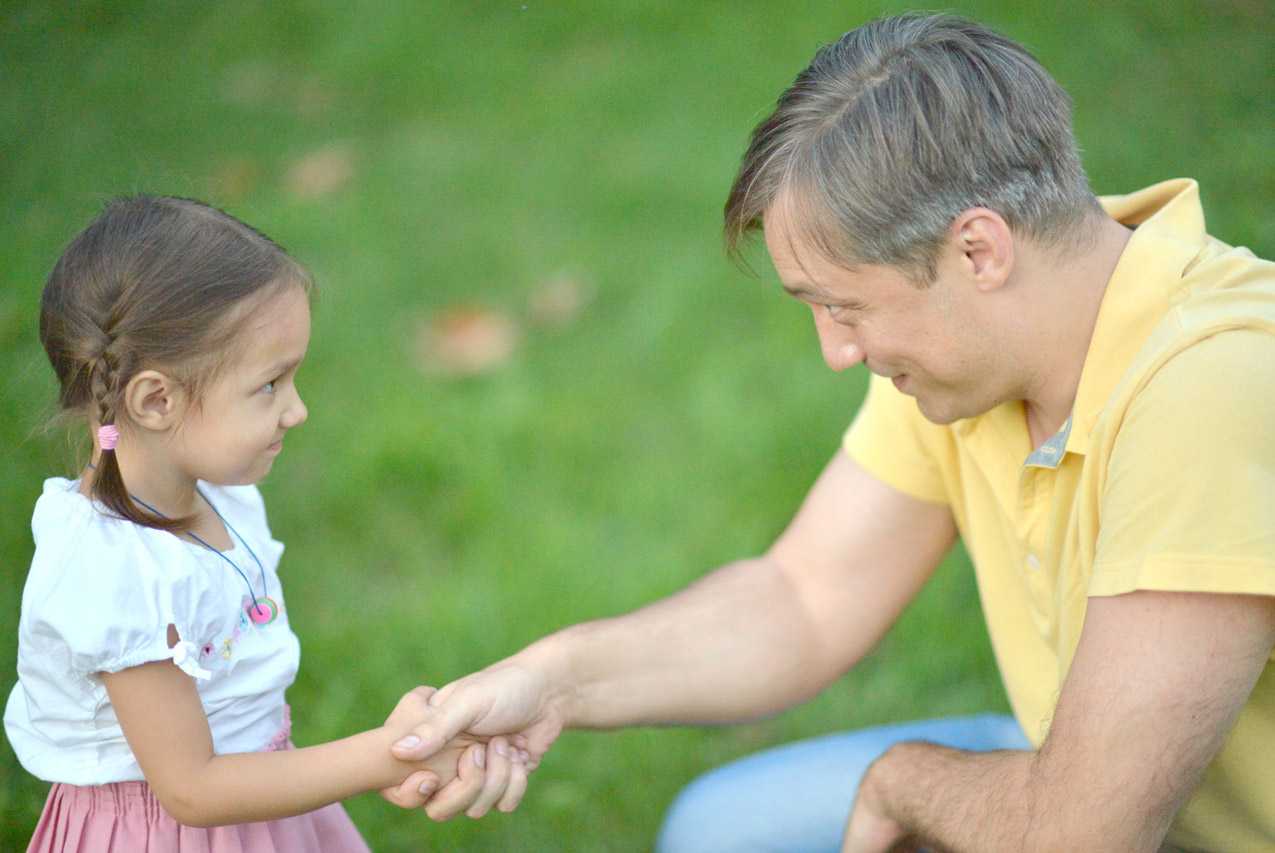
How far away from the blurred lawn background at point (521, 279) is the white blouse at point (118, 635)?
0.89 m

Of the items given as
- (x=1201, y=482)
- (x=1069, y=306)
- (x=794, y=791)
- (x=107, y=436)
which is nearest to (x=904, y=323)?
(x=1069, y=306)

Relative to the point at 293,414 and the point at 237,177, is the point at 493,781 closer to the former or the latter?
the point at 293,414

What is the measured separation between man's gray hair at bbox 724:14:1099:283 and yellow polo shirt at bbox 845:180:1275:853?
18 cm

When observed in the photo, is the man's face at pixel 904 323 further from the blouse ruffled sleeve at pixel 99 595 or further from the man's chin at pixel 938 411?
the blouse ruffled sleeve at pixel 99 595

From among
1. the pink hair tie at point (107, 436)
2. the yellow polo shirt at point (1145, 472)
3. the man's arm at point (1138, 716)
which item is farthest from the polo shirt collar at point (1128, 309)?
the pink hair tie at point (107, 436)

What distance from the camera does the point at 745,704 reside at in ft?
8.43

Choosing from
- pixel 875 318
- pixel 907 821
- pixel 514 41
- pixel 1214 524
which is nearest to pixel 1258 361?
pixel 1214 524

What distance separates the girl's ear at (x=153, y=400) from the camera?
1722mm

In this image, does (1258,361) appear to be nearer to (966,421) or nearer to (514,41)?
(966,421)

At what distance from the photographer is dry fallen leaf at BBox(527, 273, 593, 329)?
435 centimetres

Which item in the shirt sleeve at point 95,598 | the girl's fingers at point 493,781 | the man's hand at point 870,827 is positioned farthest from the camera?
the man's hand at point 870,827

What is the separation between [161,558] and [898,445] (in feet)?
4.31

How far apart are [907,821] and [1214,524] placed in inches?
27.2

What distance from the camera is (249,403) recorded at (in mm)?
1790
